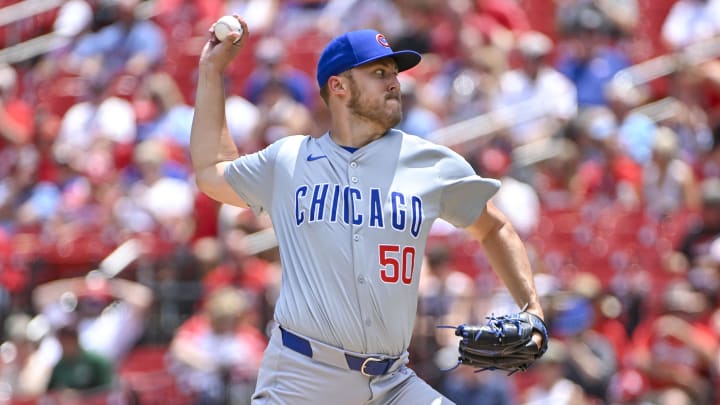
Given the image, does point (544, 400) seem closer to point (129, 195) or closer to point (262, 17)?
point (129, 195)

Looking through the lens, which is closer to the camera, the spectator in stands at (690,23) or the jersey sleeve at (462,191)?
the jersey sleeve at (462,191)

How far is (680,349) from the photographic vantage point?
8.92 metres

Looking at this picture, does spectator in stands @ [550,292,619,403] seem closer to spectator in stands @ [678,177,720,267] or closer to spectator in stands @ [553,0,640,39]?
spectator in stands @ [678,177,720,267]

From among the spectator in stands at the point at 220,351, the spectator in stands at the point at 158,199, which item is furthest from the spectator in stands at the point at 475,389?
the spectator in stands at the point at 158,199

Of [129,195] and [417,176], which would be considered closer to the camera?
[417,176]

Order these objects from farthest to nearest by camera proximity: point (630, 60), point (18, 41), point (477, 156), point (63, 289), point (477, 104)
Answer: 1. point (18, 41)
2. point (630, 60)
3. point (477, 104)
4. point (477, 156)
5. point (63, 289)

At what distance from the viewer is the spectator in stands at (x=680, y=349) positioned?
8781 millimetres

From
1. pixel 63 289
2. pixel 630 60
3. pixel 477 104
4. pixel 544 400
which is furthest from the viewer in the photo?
pixel 630 60

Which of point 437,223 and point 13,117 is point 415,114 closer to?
point 437,223

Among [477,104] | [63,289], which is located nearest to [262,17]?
[477,104]

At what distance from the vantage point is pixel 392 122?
5012mm

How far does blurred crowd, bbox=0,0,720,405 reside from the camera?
8914 millimetres

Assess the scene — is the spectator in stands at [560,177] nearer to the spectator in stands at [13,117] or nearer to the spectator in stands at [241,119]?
the spectator in stands at [241,119]

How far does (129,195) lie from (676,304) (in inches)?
168
